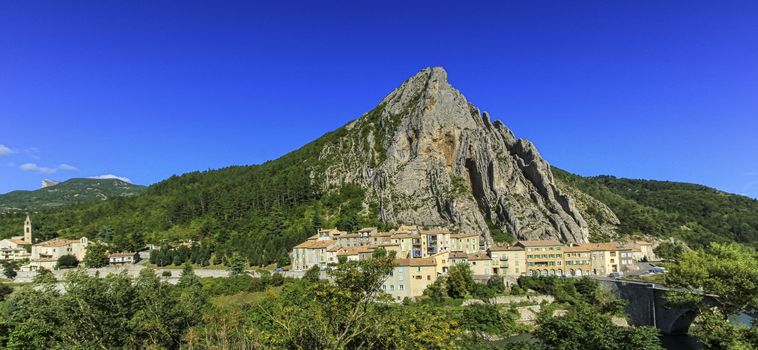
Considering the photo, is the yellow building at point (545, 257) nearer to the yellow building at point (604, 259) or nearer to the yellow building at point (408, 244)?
the yellow building at point (604, 259)

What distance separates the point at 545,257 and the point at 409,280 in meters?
28.7

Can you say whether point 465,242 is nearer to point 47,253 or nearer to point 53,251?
point 53,251

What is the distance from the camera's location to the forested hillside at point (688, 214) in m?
114

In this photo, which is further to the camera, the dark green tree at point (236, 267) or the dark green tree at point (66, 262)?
the dark green tree at point (66, 262)

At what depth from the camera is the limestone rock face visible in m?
98.1

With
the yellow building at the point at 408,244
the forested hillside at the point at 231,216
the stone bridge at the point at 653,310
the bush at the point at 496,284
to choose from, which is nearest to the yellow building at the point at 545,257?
the bush at the point at 496,284

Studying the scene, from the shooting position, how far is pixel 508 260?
72.3 m

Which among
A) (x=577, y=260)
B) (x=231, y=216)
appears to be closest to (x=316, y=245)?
(x=231, y=216)

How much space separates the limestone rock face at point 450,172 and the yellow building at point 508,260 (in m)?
18.1

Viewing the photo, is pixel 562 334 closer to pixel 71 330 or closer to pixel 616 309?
pixel 71 330

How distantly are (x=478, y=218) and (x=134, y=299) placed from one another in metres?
78.6

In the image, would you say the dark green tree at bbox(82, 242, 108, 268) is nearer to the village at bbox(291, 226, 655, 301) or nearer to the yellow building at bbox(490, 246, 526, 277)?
the village at bbox(291, 226, 655, 301)

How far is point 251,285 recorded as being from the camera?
6200 centimetres

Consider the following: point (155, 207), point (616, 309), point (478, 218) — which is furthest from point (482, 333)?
point (155, 207)
